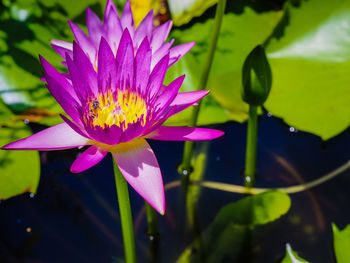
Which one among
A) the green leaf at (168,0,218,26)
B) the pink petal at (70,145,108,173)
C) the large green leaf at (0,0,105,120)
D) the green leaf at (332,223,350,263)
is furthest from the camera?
the green leaf at (168,0,218,26)

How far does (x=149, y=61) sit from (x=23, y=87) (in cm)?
66

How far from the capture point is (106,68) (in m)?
0.77

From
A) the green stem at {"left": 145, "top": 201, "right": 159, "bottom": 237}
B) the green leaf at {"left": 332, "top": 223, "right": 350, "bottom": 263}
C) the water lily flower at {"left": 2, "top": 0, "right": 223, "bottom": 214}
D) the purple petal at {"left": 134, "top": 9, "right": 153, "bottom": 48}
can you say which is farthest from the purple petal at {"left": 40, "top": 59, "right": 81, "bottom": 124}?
the green leaf at {"left": 332, "top": 223, "right": 350, "bottom": 263}

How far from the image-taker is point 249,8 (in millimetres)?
1506

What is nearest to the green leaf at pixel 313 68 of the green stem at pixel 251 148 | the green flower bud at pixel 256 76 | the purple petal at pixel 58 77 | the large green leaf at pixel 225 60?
the large green leaf at pixel 225 60

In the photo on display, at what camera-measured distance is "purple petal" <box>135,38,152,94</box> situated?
0.76 m

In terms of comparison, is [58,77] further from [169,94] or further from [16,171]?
[16,171]

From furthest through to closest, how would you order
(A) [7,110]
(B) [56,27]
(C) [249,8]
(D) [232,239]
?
(C) [249,8] < (B) [56,27] < (A) [7,110] < (D) [232,239]

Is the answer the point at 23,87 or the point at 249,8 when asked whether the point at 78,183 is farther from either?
the point at 249,8

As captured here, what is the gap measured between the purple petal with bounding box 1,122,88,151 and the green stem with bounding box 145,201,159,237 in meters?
0.39

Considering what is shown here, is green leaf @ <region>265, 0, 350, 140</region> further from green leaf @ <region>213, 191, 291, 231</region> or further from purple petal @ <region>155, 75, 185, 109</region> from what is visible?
purple petal @ <region>155, 75, 185, 109</region>

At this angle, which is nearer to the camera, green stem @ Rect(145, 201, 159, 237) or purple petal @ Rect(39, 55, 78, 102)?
purple petal @ Rect(39, 55, 78, 102)

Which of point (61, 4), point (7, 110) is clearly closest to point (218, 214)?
Result: point (7, 110)

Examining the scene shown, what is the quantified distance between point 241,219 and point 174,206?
21 centimetres
